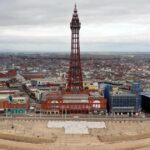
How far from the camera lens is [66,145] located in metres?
31.6

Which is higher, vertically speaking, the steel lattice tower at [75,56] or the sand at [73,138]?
the steel lattice tower at [75,56]

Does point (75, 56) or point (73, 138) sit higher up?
point (75, 56)

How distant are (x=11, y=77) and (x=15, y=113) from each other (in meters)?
40.8

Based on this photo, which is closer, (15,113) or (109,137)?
(109,137)

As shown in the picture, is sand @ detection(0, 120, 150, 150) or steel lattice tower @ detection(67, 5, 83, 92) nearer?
sand @ detection(0, 120, 150, 150)

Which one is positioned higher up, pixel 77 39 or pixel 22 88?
pixel 77 39

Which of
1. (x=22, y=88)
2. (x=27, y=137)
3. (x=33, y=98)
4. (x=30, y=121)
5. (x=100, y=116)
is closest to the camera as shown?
(x=27, y=137)

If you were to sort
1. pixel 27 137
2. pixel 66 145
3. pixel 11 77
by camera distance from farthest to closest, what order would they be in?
1. pixel 11 77
2. pixel 27 137
3. pixel 66 145

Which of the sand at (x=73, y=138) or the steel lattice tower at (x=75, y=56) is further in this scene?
the steel lattice tower at (x=75, y=56)

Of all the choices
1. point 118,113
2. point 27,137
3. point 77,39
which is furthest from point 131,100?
point 27,137

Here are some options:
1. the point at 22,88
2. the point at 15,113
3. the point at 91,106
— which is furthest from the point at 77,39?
the point at 22,88

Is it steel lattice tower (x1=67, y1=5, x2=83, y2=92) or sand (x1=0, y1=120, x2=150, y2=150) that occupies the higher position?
steel lattice tower (x1=67, y1=5, x2=83, y2=92)

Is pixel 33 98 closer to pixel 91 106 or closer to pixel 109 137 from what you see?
pixel 91 106

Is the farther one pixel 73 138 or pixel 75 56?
pixel 75 56
